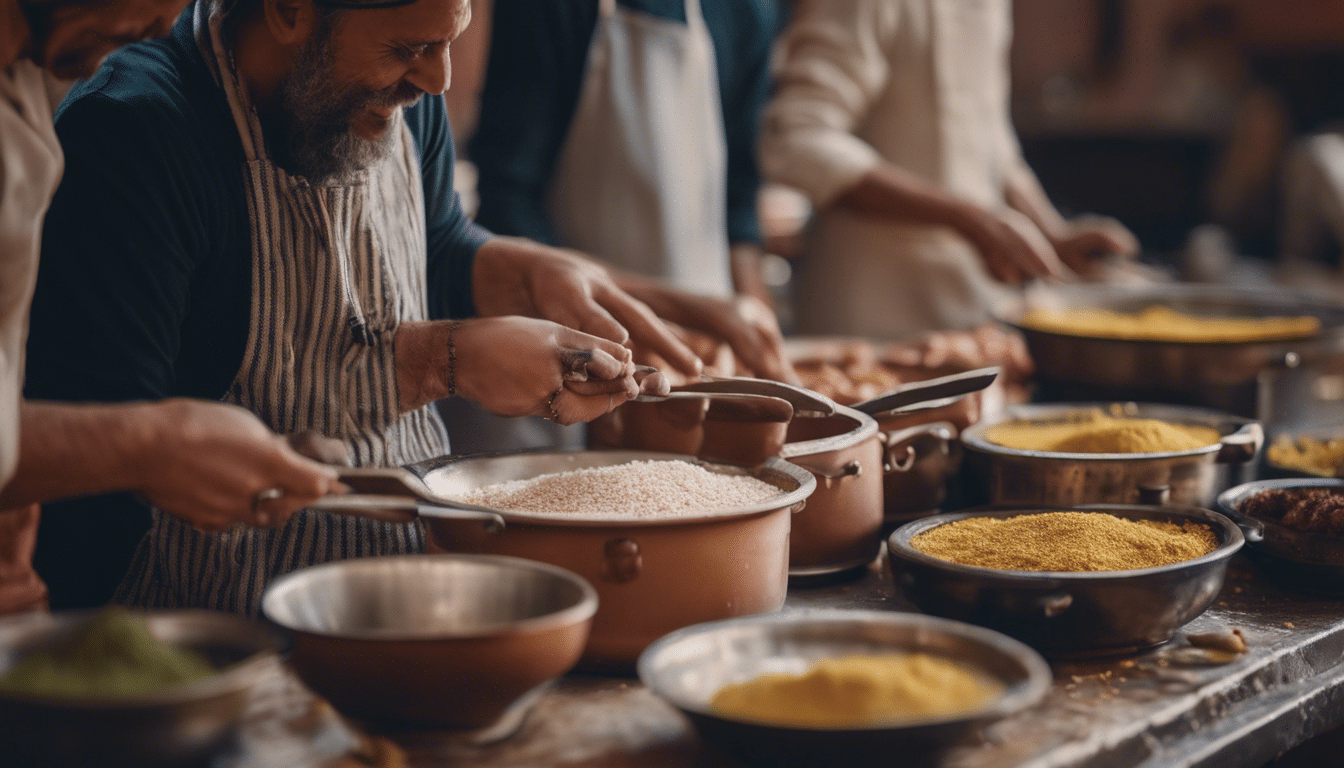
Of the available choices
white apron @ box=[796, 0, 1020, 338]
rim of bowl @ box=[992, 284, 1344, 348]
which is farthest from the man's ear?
white apron @ box=[796, 0, 1020, 338]

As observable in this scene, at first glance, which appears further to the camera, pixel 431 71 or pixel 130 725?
pixel 431 71

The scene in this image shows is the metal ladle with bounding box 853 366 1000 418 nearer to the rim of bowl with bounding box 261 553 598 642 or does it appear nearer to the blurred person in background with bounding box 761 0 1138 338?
the rim of bowl with bounding box 261 553 598 642

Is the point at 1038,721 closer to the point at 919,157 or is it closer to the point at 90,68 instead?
the point at 90,68

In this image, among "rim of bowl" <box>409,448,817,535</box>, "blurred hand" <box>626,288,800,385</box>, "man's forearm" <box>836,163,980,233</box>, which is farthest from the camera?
"man's forearm" <box>836,163,980,233</box>

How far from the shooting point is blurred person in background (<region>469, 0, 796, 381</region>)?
2.69 metres

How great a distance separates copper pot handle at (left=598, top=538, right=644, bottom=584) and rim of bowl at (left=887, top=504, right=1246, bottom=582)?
1.14 feet

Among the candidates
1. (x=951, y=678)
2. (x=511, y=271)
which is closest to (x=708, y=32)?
(x=511, y=271)

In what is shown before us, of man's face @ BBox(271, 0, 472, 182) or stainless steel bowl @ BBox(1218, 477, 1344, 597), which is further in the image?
stainless steel bowl @ BBox(1218, 477, 1344, 597)

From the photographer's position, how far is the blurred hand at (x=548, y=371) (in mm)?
1509

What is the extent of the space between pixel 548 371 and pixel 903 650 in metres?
0.57

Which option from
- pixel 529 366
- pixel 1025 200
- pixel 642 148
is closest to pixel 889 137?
pixel 1025 200

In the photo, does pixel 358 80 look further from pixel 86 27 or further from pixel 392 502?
pixel 392 502

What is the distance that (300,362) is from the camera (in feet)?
5.20

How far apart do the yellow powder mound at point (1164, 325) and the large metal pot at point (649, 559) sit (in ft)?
4.13
